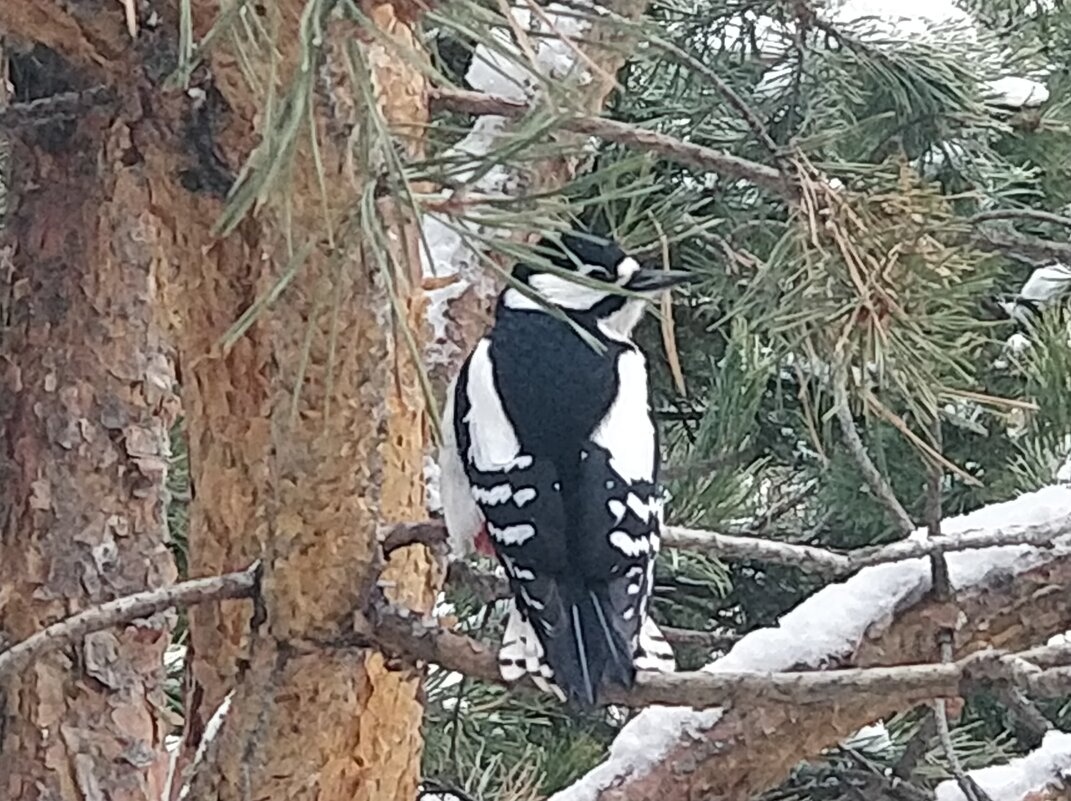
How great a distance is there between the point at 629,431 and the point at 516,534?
0.09 metres

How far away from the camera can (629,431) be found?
82cm

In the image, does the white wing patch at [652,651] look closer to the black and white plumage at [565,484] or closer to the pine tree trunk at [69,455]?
the black and white plumage at [565,484]

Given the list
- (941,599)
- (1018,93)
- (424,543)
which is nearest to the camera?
(424,543)

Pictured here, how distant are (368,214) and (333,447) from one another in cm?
12

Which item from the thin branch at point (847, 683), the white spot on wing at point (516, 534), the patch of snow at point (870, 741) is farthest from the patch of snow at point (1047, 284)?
the thin branch at point (847, 683)

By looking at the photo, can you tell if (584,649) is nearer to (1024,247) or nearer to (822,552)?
(822,552)

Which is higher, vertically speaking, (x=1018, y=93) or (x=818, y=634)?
(x=1018, y=93)

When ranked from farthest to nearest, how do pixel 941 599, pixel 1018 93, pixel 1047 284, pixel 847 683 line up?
pixel 1047 284, pixel 1018 93, pixel 941 599, pixel 847 683

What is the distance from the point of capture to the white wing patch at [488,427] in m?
0.80

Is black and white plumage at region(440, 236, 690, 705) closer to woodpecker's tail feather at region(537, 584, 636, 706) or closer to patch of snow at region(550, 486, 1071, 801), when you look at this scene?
woodpecker's tail feather at region(537, 584, 636, 706)

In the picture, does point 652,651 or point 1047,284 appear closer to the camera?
point 652,651

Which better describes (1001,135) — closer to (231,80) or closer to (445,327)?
(445,327)

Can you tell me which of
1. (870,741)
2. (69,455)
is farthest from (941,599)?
(870,741)

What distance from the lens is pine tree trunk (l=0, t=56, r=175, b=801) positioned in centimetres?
89
